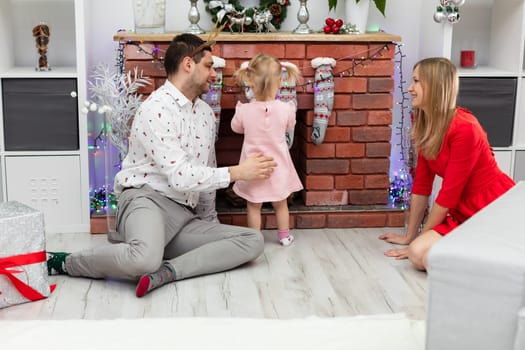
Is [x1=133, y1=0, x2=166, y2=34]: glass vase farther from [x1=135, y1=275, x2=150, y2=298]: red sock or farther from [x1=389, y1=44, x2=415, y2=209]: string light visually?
[x1=135, y1=275, x2=150, y2=298]: red sock

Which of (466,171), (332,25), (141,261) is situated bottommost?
(141,261)

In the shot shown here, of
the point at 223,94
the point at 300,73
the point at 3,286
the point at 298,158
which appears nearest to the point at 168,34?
the point at 223,94

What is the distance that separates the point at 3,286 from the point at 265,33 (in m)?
1.73

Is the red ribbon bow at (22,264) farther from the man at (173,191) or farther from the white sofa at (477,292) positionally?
the white sofa at (477,292)

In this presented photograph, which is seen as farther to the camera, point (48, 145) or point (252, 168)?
point (48, 145)

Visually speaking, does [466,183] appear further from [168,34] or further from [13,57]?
[13,57]

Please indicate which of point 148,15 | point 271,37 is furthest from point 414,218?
point 148,15

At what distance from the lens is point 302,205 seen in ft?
13.2

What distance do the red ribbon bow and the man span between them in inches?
10.0

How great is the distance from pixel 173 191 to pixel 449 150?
115 cm

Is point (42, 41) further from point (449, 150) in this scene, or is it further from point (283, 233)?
point (449, 150)

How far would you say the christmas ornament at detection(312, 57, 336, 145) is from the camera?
3.77 meters

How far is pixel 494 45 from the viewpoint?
4.23 metres

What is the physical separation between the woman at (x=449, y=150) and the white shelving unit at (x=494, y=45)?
2.27 ft
